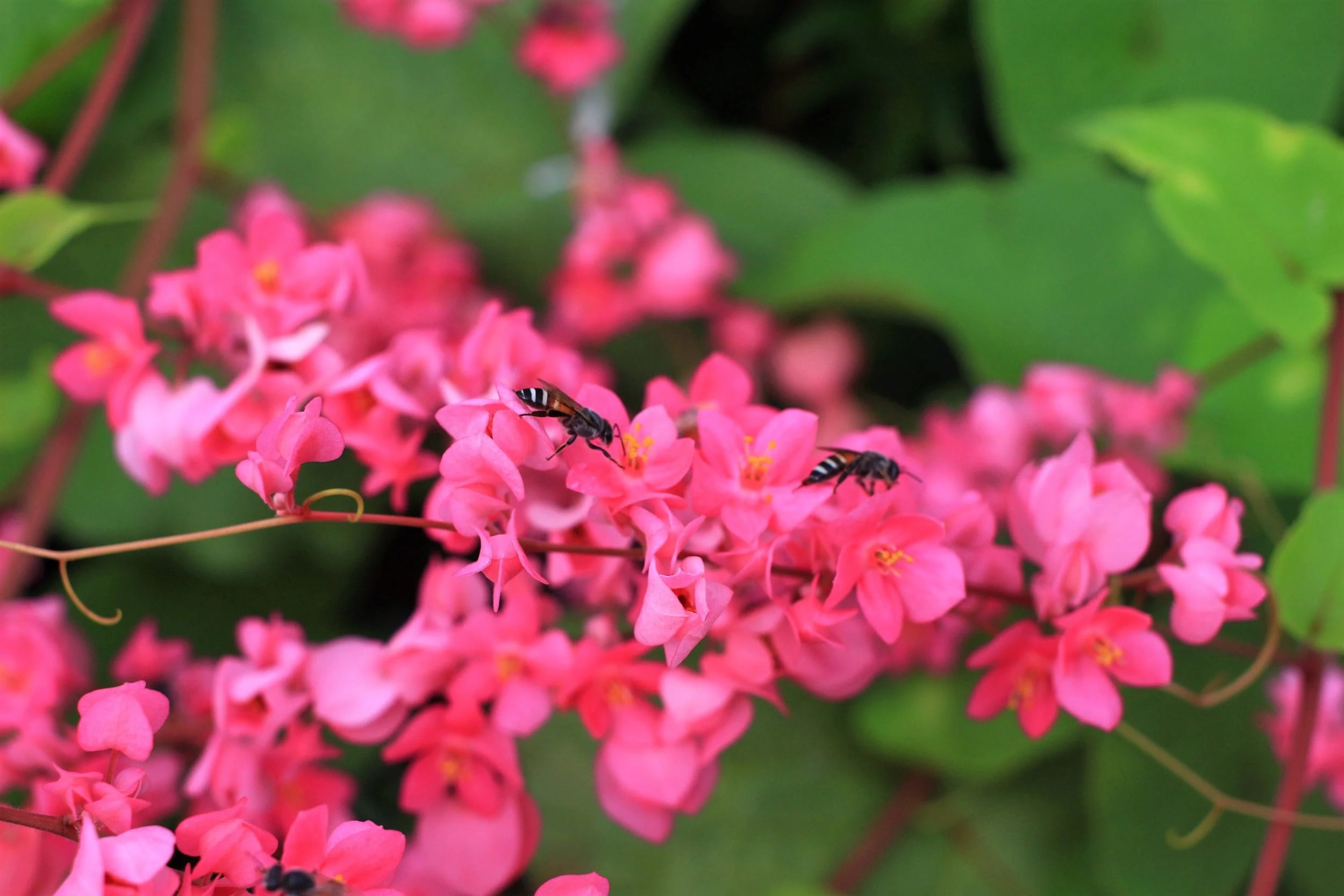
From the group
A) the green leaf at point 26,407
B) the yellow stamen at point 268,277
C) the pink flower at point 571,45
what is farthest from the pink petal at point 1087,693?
the pink flower at point 571,45

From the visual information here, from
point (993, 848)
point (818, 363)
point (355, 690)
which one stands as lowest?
point (993, 848)

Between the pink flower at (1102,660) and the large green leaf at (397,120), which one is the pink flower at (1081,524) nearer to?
the pink flower at (1102,660)

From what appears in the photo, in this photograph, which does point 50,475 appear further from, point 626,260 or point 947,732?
point 947,732

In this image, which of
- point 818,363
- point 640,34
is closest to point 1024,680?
point 818,363

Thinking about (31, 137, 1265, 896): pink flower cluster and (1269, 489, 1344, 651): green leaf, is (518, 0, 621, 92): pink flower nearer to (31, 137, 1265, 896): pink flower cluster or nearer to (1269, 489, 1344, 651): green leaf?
(31, 137, 1265, 896): pink flower cluster

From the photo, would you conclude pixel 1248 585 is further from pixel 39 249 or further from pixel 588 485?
pixel 39 249

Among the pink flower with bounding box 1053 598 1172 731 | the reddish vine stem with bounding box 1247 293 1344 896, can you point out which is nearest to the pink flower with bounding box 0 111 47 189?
the pink flower with bounding box 1053 598 1172 731

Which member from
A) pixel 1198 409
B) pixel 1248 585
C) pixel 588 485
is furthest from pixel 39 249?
pixel 1198 409
